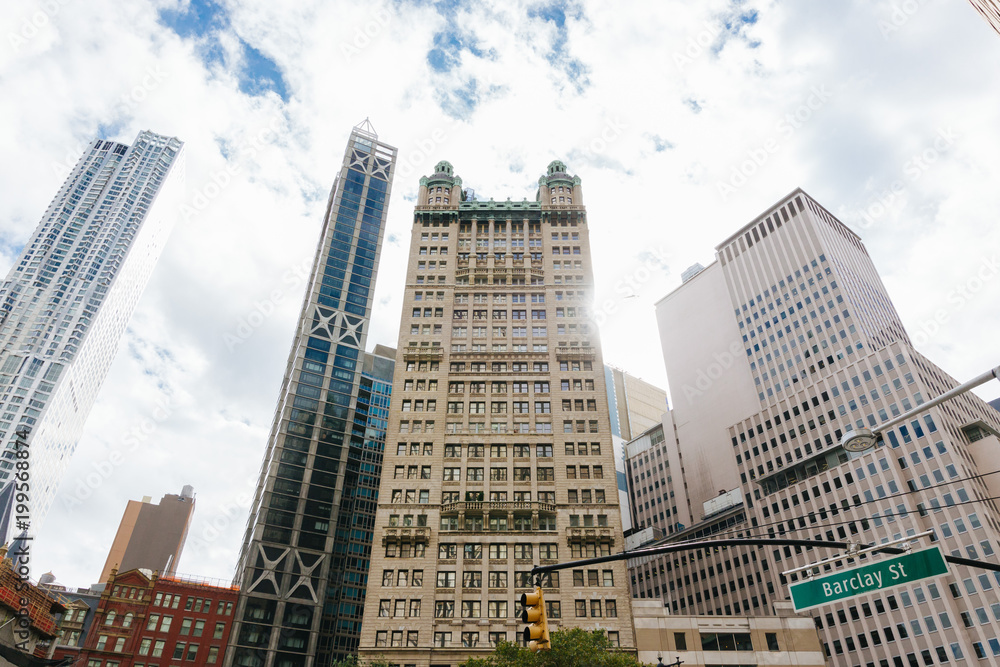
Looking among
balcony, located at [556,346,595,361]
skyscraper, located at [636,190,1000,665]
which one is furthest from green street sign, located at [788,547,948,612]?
balcony, located at [556,346,595,361]

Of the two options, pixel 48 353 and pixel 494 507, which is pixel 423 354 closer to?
pixel 494 507

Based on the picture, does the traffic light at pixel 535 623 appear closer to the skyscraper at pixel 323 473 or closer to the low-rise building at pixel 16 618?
the low-rise building at pixel 16 618

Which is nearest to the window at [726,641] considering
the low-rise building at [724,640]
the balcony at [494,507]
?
the low-rise building at [724,640]

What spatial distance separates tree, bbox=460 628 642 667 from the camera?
152 feet

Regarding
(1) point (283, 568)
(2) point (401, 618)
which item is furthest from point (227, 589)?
(2) point (401, 618)

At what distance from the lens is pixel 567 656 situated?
152ft

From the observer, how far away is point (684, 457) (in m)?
156

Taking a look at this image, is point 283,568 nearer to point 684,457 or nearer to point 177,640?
point 177,640

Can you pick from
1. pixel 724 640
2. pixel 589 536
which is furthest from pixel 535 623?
pixel 724 640

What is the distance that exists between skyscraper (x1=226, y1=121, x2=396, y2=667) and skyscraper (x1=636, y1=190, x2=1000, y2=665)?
72494 mm

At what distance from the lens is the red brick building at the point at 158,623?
87250 millimetres

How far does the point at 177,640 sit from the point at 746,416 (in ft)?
386

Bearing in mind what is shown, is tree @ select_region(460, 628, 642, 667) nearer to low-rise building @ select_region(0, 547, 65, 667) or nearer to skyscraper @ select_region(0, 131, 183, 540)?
low-rise building @ select_region(0, 547, 65, 667)

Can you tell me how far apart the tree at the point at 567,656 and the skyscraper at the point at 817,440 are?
34.2 metres
